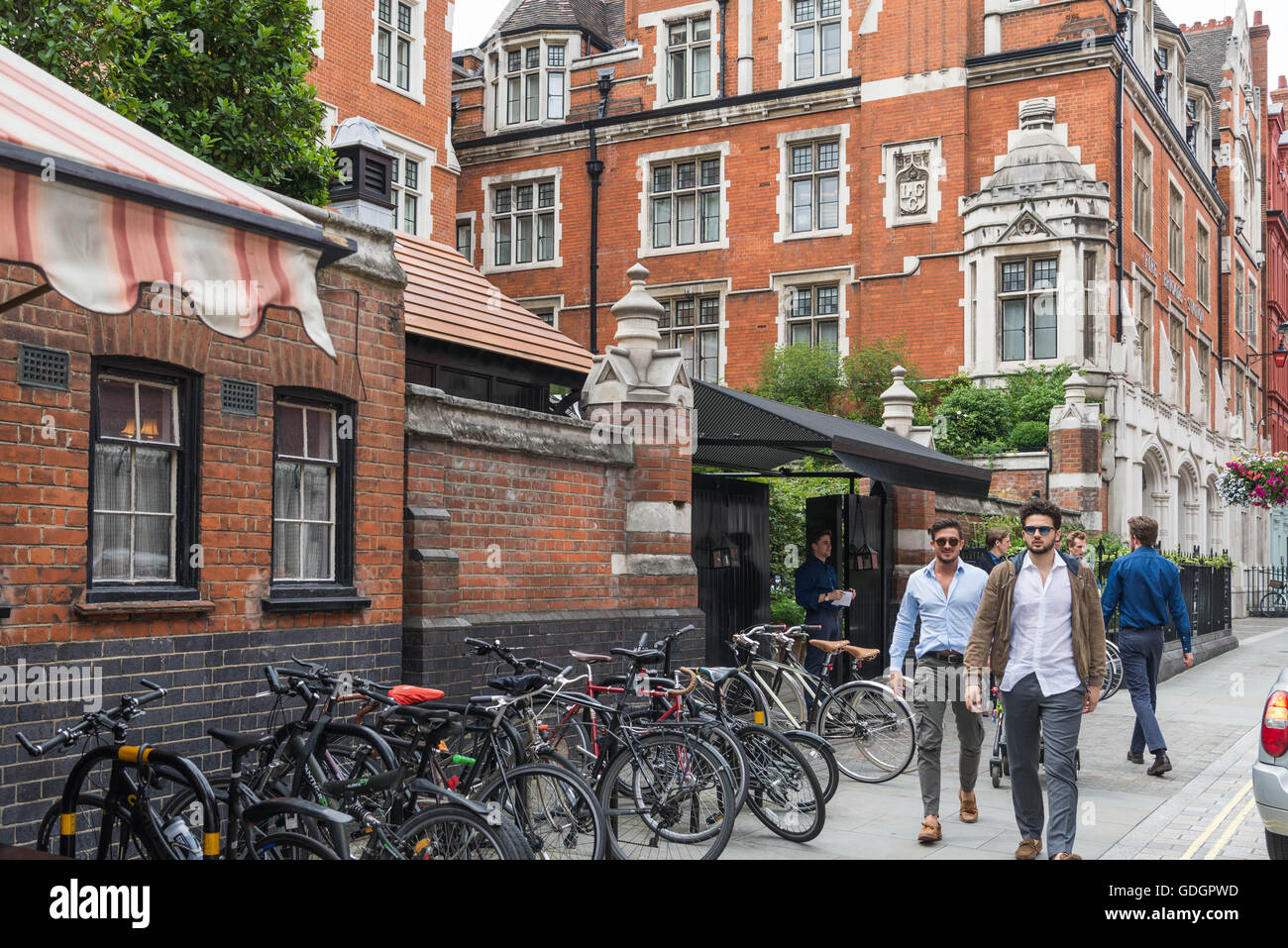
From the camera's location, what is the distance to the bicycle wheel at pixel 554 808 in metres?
5.81

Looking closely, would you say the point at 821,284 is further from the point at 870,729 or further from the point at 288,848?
the point at 288,848

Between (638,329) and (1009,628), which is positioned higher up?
(638,329)

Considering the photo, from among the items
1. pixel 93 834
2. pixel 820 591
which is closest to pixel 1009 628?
pixel 93 834

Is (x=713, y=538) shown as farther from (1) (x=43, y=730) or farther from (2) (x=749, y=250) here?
(2) (x=749, y=250)

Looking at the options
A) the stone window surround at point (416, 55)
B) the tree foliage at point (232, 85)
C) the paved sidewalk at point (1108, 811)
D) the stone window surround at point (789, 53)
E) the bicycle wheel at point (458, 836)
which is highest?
the stone window surround at point (789, 53)

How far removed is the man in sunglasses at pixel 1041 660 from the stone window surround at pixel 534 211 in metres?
25.6

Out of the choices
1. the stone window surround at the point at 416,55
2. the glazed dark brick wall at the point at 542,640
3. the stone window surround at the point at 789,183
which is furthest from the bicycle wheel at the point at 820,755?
the stone window surround at the point at 789,183

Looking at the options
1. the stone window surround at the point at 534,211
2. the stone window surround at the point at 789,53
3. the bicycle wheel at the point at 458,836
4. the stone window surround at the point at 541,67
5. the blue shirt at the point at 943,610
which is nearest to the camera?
the bicycle wheel at the point at 458,836

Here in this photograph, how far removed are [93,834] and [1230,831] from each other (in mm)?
6580

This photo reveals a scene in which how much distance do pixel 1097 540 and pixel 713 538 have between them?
36.7 feet

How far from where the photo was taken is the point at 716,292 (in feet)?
96.9

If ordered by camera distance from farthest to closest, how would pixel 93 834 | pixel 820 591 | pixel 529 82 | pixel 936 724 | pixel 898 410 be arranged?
pixel 529 82 < pixel 898 410 < pixel 820 591 < pixel 936 724 < pixel 93 834

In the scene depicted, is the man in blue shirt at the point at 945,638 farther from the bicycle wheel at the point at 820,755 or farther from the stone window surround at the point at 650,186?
the stone window surround at the point at 650,186

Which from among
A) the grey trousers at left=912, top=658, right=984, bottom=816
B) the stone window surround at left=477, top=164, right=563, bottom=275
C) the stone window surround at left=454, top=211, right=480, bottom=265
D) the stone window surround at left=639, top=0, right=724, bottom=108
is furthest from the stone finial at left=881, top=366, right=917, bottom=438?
the stone window surround at left=454, top=211, right=480, bottom=265
